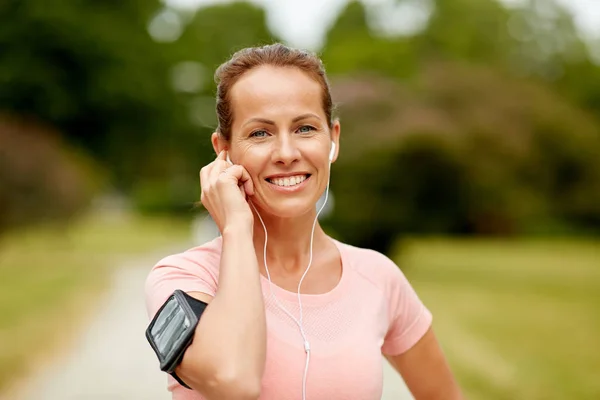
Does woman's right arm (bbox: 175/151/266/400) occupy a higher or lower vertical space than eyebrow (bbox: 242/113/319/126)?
lower

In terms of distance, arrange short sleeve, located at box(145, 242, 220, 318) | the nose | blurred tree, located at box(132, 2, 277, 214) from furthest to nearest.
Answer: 1. blurred tree, located at box(132, 2, 277, 214)
2. the nose
3. short sleeve, located at box(145, 242, 220, 318)

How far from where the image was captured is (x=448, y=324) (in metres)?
10.8

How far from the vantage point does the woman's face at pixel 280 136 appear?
2059mm

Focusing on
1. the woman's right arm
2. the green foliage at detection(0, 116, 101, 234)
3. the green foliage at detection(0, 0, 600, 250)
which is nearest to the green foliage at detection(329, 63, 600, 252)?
the green foliage at detection(0, 0, 600, 250)

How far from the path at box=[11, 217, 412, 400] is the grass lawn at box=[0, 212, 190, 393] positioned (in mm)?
312

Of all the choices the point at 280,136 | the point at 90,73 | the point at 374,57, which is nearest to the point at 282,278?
the point at 280,136

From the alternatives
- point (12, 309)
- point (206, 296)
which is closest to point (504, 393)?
point (206, 296)

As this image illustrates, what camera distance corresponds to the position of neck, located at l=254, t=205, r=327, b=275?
2.18m

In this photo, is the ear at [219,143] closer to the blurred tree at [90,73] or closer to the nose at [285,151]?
the nose at [285,151]

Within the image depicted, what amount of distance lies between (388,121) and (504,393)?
1048 cm

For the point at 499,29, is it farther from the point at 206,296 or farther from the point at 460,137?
the point at 206,296

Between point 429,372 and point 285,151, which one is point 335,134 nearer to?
point 285,151

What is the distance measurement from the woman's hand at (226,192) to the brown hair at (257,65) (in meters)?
0.13

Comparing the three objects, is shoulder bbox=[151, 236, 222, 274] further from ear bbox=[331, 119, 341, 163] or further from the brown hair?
ear bbox=[331, 119, 341, 163]
